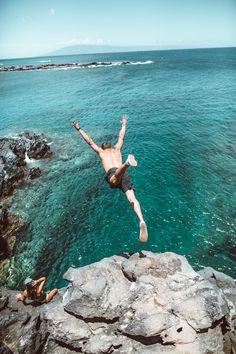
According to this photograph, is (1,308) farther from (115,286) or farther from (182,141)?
(182,141)

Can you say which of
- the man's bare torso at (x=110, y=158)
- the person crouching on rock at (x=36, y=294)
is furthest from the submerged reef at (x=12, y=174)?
the man's bare torso at (x=110, y=158)

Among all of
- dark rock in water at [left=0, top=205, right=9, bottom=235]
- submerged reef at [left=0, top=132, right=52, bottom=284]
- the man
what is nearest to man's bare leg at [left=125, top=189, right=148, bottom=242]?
the man

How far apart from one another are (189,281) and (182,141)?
2419 cm

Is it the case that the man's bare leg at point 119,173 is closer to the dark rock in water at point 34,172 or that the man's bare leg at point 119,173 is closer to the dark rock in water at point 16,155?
the dark rock in water at point 16,155

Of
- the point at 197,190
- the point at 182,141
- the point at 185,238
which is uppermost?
the point at 182,141

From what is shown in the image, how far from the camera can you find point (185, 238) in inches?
710

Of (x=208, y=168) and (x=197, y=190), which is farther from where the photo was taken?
(x=208, y=168)

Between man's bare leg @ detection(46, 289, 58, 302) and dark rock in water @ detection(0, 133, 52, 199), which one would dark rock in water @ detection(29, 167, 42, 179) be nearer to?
dark rock in water @ detection(0, 133, 52, 199)

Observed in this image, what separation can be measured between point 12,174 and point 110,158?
19.2 metres

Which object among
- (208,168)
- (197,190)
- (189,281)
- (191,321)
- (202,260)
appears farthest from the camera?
(208,168)

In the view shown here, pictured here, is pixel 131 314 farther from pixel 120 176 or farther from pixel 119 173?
pixel 119 173

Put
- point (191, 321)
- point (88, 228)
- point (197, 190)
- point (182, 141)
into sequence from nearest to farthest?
point (191, 321) < point (88, 228) < point (197, 190) < point (182, 141)

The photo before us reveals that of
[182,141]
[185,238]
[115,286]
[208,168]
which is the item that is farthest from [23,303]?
[182,141]

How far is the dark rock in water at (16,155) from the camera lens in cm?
2573
